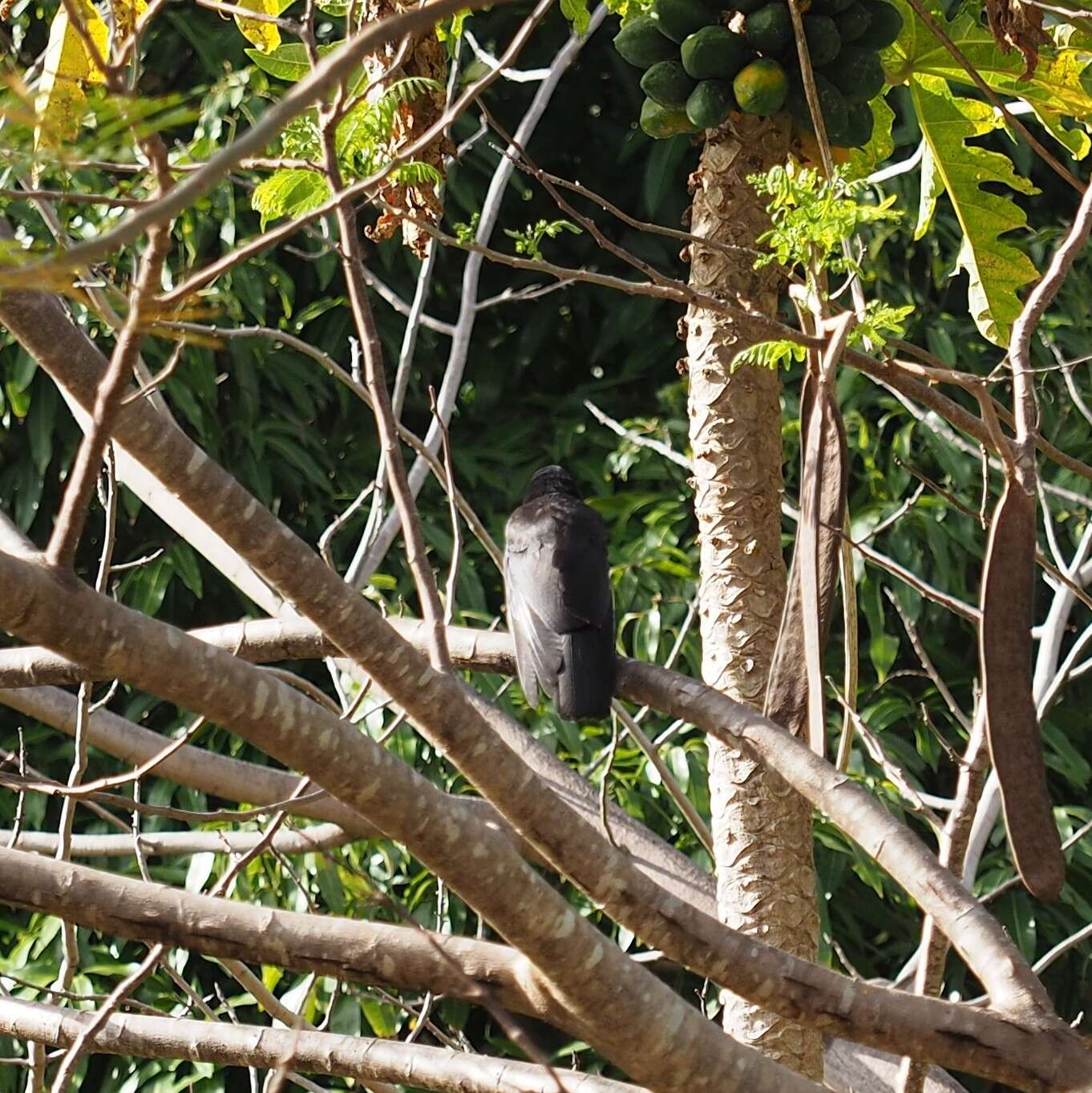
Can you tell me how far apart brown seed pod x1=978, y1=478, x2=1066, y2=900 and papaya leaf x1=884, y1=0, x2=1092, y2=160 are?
1.25 meters

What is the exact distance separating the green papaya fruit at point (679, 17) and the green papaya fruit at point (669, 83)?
46 mm

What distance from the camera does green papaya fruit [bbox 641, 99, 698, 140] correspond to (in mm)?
2457

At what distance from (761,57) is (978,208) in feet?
2.20

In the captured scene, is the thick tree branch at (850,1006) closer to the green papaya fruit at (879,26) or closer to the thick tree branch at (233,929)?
the thick tree branch at (233,929)

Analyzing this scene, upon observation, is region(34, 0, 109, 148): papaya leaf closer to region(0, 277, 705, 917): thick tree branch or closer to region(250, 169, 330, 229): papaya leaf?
region(0, 277, 705, 917): thick tree branch

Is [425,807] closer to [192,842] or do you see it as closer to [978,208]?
[978,208]

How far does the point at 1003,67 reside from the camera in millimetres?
2744

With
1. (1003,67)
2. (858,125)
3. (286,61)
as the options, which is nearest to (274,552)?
(858,125)

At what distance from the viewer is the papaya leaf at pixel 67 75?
3.42 ft

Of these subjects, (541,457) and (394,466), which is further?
(541,457)

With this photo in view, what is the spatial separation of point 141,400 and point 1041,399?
3577 millimetres

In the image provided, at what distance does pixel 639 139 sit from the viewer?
506cm

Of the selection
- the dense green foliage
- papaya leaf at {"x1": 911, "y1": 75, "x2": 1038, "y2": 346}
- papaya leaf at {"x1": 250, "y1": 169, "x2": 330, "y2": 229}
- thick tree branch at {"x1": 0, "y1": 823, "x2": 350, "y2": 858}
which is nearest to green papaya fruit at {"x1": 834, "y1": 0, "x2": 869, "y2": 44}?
papaya leaf at {"x1": 911, "y1": 75, "x2": 1038, "y2": 346}

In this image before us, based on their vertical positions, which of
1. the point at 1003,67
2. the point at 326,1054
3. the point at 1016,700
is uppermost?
the point at 1003,67
